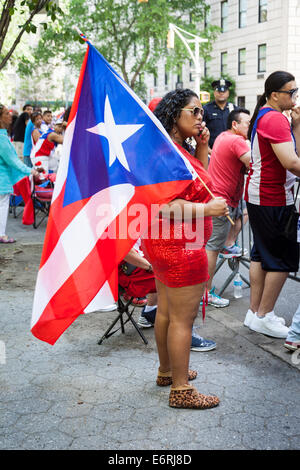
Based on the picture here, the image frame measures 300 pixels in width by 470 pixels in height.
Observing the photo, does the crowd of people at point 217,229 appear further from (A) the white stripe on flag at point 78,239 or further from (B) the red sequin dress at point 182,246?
(A) the white stripe on flag at point 78,239

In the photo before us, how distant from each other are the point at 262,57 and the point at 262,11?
242 centimetres

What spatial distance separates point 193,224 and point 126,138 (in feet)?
2.22

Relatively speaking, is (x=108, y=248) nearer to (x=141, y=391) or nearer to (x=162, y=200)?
(x=162, y=200)

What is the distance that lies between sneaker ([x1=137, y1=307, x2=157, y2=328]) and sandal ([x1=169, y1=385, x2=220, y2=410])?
1586 mm

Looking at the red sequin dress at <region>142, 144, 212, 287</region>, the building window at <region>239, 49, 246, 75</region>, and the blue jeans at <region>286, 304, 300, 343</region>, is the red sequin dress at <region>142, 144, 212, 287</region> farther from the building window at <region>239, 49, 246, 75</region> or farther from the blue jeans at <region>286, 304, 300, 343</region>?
the building window at <region>239, 49, 246, 75</region>

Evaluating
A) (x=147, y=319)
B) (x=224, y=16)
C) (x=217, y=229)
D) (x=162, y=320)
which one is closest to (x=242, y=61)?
(x=224, y=16)

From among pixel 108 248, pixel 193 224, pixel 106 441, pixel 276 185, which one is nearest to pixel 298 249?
pixel 276 185

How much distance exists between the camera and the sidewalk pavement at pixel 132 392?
3445 millimetres

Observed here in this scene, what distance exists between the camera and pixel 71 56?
33.8 meters

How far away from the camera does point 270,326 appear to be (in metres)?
5.12

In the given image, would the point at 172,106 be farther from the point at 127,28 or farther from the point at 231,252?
the point at 127,28

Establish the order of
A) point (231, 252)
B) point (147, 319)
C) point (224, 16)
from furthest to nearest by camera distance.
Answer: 1. point (224, 16)
2. point (231, 252)
3. point (147, 319)

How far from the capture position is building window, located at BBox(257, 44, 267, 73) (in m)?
31.9

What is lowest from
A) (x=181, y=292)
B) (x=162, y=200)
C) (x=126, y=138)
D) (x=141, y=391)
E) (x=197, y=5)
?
(x=141, y=391)
